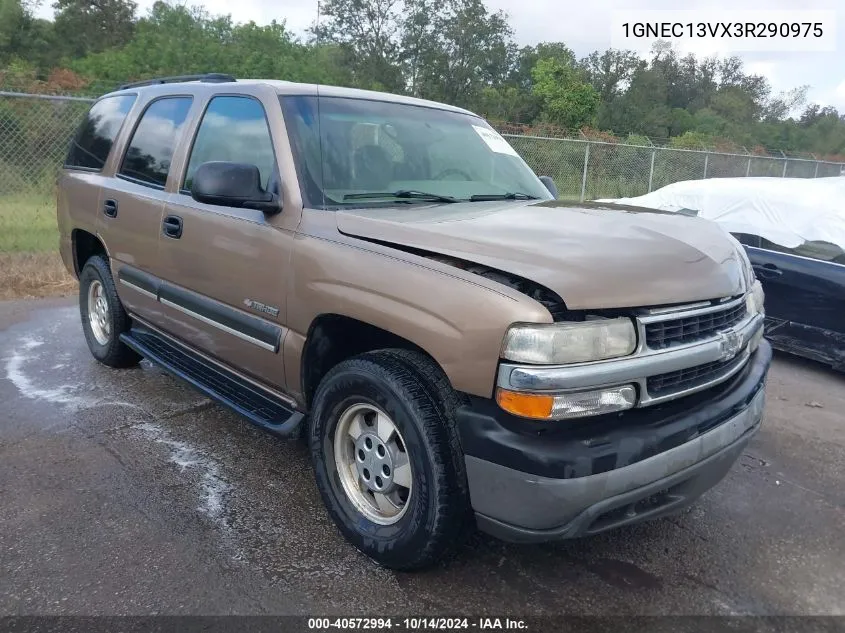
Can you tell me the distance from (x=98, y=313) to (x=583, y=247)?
4159 millimetres

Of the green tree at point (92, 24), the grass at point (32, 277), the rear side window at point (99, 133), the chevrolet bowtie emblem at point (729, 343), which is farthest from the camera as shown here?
the green tree at point (92, 24)

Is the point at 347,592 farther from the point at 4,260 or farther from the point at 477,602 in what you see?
the point at 4,260

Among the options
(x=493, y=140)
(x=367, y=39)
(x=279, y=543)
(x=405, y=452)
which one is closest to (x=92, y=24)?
(x=367, y=39)

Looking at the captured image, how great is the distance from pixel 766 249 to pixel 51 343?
623 cm

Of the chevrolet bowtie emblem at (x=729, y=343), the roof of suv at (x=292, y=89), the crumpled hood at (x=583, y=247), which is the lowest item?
the chevrolet bowtie emblem at (x=729, y=343)

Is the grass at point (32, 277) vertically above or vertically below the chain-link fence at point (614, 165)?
below

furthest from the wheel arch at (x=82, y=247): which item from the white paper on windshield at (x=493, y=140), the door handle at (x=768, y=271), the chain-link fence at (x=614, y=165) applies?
the chain-link fence at (x=614, y=165)

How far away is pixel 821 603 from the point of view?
2662mm

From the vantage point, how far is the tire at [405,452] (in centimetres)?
238

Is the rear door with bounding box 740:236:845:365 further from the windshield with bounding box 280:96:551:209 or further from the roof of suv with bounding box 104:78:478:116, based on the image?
the roof of suv with bounding box 104:78:478:116

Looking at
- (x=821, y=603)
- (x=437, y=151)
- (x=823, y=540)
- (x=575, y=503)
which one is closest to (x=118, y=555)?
(x=575, y=503)

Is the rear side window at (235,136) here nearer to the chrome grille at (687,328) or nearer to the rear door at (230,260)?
the rear door at (230,260)

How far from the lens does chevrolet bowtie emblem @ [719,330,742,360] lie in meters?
2.55

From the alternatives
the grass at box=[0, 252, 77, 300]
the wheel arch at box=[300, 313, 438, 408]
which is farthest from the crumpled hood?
the grass at box=[0, 252, 77, 300]
